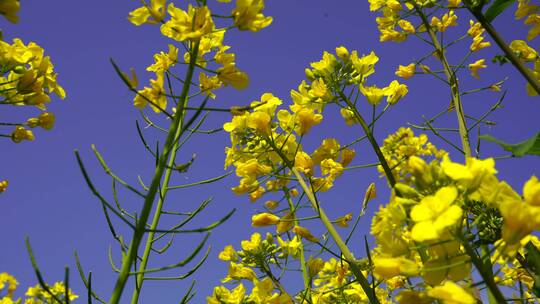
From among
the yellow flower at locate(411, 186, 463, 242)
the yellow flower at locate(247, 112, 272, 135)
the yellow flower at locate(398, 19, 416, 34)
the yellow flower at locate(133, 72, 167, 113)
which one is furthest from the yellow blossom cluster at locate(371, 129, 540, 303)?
the yellow flower at locate(398, 19, 416, 34)

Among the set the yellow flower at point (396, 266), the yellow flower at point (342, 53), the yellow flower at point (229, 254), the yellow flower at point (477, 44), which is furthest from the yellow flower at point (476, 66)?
the yellow flower at point (396, 266)

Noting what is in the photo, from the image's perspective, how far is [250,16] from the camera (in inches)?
62.3

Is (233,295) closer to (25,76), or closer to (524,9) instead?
(25,76)

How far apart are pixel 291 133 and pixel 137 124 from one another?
3.54 ft

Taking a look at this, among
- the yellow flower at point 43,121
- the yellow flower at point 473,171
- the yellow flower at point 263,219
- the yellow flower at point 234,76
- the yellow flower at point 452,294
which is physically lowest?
the yellow flower at point 452,294

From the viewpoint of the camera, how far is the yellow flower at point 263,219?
8.16 ft

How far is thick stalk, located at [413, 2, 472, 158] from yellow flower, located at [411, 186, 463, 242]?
6.46ft

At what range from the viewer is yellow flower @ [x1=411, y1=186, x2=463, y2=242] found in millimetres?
1114

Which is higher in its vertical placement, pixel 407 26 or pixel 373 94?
pixel 407 26

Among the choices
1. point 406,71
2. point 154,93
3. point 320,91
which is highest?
point 406,71

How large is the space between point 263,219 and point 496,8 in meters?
1.62

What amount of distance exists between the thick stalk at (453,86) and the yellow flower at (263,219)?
58.1 inches

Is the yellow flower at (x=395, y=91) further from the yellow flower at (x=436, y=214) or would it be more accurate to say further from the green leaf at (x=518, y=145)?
the yellow flower at (x=436, y=214)

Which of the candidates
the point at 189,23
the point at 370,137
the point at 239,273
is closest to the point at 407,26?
the point at 370,137
